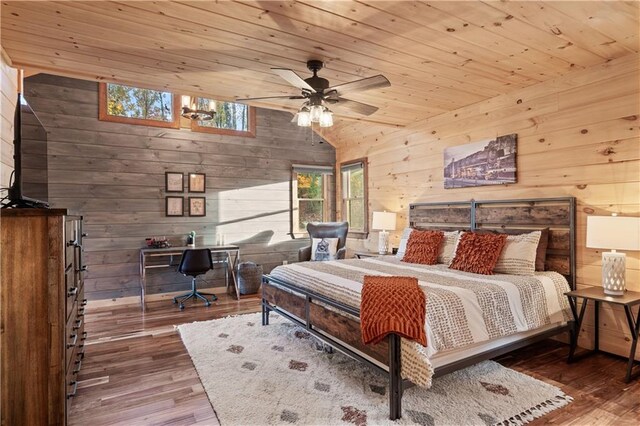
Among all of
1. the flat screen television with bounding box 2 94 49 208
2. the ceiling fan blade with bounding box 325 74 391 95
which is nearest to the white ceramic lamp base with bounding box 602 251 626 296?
the ceiling fan blade with bounding box 325 74 391 95

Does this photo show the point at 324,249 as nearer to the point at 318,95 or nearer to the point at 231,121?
the point at 231,121

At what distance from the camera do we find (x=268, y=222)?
6.01 meters

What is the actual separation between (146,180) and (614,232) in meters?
5.28

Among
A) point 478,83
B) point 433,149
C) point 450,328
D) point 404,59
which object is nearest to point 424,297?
point 450,328

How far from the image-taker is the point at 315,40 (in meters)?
2.52

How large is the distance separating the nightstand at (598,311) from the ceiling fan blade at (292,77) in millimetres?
2642

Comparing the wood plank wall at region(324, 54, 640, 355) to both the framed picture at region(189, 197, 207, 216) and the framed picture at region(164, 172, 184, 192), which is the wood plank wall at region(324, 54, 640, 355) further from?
the framed picture at region(164, 172, 184, 192)

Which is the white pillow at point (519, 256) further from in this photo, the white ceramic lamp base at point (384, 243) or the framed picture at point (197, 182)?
the framed picture at point (197, 182)

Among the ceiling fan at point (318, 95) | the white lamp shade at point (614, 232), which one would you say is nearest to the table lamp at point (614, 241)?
the white lamp shade at point (614, 232)

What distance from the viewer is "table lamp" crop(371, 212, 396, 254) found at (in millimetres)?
4922

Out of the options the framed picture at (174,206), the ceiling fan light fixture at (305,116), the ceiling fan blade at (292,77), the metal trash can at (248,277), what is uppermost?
the ceiling fan blade at (292,77)

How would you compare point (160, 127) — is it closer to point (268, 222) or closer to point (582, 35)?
point (268, 222)

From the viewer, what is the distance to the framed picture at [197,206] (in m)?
5.33

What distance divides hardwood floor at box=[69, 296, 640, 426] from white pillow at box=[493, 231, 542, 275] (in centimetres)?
72
